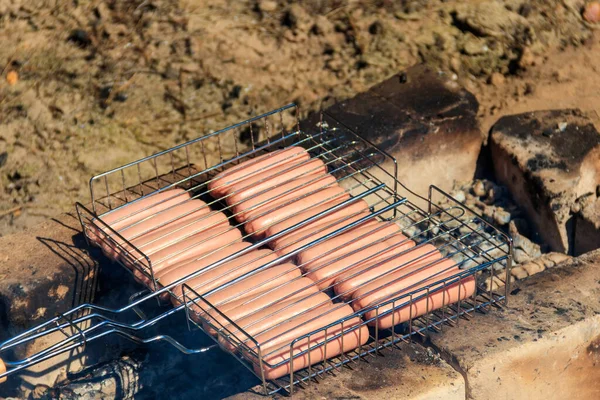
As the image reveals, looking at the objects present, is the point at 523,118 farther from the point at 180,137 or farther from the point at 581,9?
the point at 180,137

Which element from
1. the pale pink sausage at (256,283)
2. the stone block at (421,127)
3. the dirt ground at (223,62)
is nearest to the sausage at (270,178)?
the stone block at (421,127)

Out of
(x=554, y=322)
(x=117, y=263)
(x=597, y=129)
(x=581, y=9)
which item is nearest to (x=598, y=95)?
(x=597, y=129)

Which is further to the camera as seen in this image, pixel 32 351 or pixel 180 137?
pixel 180 137

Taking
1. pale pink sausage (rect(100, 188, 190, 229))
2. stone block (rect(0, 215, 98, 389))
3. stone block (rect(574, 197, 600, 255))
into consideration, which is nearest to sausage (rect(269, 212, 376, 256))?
pale pink sausage (rect(100, 188, 190, 229))

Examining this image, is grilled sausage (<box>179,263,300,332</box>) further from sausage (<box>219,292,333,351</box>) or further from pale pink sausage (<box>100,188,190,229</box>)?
pale pink sausage (<box>100,188,190,229</box>)

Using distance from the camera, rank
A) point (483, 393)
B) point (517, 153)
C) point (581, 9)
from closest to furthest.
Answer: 1. point (483, 393)
2. point (517, 153)
3. point (581, 9)

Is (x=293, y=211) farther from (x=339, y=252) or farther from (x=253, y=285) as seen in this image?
(x=253, y=285)

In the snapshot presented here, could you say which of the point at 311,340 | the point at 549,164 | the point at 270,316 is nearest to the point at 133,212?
the point at 270,316
